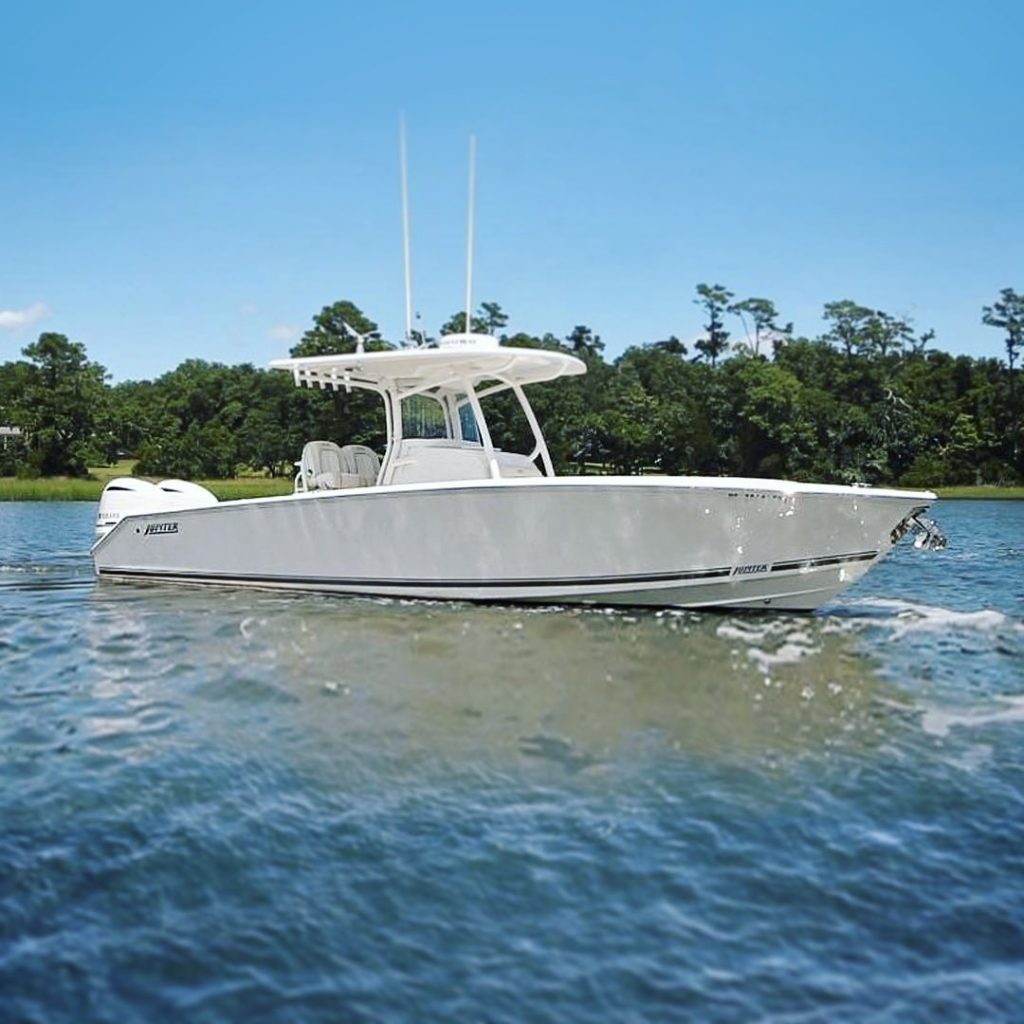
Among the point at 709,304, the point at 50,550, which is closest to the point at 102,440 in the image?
the point at 709,304

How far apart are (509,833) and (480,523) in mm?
7247

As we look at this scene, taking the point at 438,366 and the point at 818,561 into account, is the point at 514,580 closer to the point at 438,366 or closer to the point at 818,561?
the point at 438,366

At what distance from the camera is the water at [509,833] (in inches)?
155

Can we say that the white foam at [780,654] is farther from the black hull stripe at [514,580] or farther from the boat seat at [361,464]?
the boat seat at [361,464]

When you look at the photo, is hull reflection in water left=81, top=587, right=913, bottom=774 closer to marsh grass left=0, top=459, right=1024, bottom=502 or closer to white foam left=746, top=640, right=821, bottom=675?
white foam left=746, top=640, right=821, bottom=675

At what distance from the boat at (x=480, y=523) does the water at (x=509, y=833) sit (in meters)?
1.88

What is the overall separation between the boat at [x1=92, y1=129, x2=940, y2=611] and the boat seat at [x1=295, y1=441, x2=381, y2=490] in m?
0.03

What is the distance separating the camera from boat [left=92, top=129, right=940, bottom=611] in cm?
1176

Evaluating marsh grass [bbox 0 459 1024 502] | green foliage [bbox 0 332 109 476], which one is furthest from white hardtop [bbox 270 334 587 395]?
green foliage [bbox 0 332 109 476]

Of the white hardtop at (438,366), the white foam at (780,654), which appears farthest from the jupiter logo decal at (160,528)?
the white foam at (780,654)

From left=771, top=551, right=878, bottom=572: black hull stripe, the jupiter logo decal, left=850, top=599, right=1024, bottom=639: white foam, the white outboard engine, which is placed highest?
→ the white outboard engine

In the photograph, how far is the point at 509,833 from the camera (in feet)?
17.4

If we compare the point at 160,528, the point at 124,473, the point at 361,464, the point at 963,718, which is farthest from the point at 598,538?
the point at 124,473

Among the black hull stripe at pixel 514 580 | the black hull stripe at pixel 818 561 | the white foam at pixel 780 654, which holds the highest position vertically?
the black hull stripe at pixel 818 561
